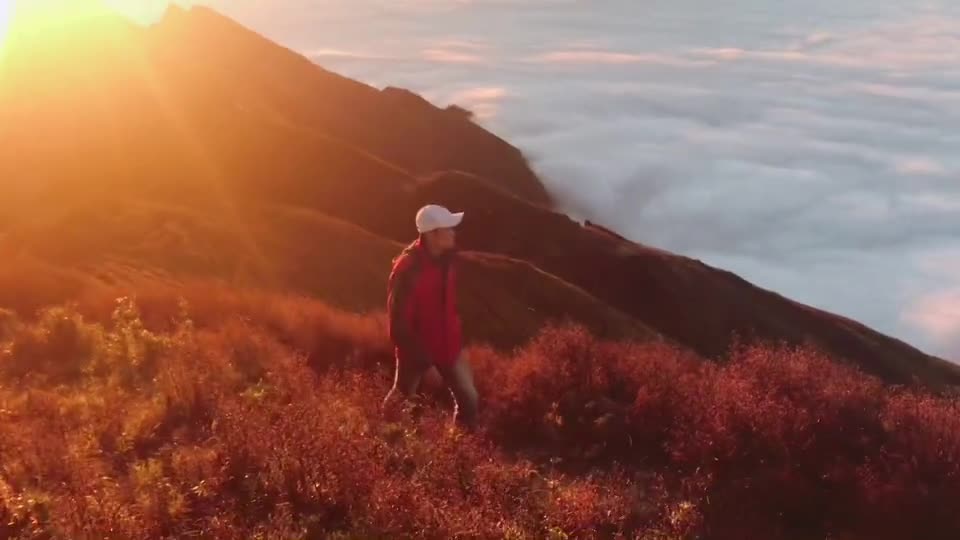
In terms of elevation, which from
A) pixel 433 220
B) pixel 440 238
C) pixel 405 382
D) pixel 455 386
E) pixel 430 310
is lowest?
pixel 405 382

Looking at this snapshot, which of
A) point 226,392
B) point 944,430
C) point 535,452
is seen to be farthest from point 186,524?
point 944,430

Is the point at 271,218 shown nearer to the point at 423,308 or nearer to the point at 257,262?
the point at 257,262

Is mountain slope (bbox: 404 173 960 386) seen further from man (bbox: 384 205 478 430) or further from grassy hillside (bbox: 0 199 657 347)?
man (bbox: 384 205 478 430)

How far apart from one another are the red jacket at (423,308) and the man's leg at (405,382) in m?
0.11

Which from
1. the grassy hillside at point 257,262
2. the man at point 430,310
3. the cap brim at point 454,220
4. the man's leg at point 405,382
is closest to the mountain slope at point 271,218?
the grassy hillside at point 257,262

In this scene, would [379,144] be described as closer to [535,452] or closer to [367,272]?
[367,272]

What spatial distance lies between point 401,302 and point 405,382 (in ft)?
2.79

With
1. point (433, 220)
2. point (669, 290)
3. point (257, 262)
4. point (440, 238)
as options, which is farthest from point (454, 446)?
point (669, 290)

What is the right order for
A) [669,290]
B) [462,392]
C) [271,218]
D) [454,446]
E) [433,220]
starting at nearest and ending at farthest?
[454,446] → [433,220] → [462,392] → [271,218] → [669,290]

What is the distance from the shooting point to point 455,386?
756 centimetres

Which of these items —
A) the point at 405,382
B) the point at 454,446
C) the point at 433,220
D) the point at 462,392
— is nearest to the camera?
the point at 454,446

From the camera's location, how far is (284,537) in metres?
5.18

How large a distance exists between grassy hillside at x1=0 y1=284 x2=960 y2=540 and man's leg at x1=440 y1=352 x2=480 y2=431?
0.53ft

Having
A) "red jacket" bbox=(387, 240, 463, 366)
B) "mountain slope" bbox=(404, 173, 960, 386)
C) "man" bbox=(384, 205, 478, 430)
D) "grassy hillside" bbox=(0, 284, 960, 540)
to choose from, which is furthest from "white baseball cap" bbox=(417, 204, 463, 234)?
"mountain slope" bbox=(404, 173, 960, 386)
